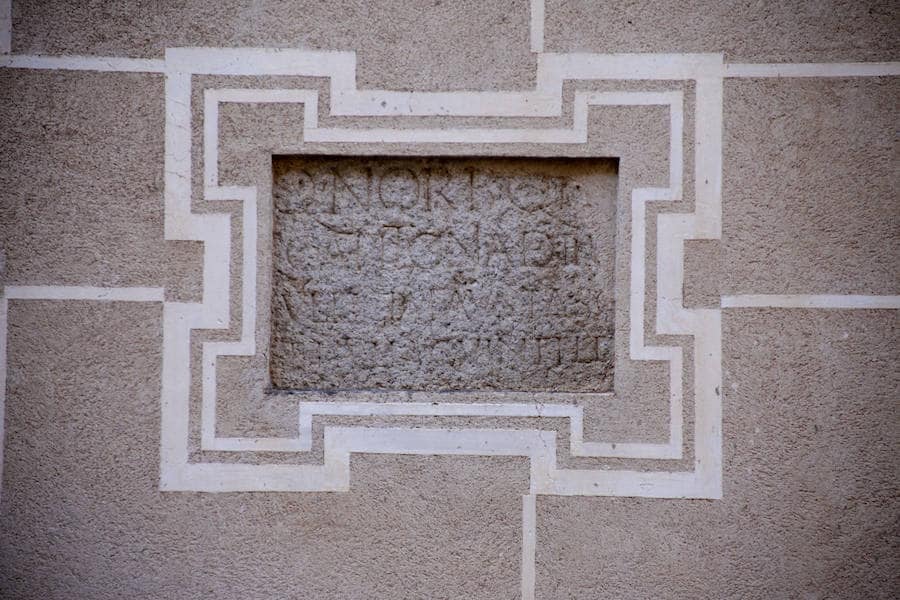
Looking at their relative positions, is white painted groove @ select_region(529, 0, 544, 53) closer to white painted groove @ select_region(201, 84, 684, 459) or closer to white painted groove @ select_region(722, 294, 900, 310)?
white painted groove @ select_region(201, 84, 684, 459)

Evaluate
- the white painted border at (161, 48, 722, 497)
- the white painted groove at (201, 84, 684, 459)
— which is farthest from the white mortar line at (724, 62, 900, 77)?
the white painted groove at (201, 84, 684, 459)

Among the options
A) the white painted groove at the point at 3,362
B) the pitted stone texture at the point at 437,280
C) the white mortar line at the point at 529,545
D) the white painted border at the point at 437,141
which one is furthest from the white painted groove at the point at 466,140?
the white painted groove at the point at 3,362

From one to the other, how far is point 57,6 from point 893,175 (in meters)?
2.74

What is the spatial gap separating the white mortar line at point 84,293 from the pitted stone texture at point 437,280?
0.40 metres

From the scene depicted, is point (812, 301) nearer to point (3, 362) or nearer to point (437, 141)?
point (437, 141)

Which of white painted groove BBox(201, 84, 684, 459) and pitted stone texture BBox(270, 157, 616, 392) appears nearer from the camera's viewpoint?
white painted groove BBox(201, 84, 684, 459)

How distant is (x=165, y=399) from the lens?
2520 millimetres

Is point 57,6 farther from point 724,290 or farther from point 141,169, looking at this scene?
point 724,290

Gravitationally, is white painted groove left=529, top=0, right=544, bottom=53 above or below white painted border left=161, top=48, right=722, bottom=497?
above

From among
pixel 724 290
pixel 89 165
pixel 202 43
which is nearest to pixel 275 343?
pixel 89 165

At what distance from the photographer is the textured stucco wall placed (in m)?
2.48

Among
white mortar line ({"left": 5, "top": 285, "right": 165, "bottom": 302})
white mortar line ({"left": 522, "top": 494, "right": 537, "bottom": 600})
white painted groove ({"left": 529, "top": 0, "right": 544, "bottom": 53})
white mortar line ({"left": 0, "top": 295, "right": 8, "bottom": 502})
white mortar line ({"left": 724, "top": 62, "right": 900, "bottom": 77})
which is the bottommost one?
white mortar line ({"left": 522, "top": 494, "right": 537, "bottom": 600})

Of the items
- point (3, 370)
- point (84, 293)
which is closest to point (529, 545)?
point (84, 293)

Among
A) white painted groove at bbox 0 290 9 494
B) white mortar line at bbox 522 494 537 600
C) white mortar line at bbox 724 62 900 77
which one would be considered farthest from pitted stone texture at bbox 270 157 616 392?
white painted groove at bbox 0 290 9 494
